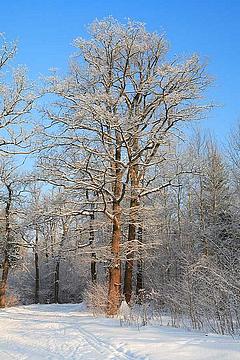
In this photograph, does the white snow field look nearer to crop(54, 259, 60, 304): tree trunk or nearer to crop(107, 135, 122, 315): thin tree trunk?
crop(107, 135, 122, 315): thin tree trunk

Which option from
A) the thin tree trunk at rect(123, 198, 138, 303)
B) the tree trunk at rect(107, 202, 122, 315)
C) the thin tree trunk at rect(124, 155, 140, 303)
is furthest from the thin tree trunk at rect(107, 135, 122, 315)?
the thin tree trunk at rect(123, 198, 138, 303)

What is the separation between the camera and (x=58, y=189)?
16.9m

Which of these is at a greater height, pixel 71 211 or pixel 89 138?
pixel 89 138

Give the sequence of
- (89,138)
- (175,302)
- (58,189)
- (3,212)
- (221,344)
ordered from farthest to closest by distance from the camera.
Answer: (3,212)
(58,189)
(89,138)
(175,302)
(221,344)

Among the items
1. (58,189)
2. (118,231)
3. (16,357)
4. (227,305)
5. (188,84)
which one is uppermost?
(188,84)

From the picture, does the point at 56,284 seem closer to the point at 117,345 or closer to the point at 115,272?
the point at 115,272

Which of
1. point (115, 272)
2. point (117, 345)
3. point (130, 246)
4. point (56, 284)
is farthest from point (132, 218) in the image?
point (56, 284)

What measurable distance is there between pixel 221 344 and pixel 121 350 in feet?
5.45

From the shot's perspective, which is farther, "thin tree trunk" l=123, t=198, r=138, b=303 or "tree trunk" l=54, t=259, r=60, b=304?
"tree trunk" l=54, t=259, r=60, b=304

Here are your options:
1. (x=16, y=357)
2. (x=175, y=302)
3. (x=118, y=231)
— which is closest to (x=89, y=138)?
(x=118, y=231)

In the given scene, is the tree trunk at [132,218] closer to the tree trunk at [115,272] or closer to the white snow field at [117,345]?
the tree trunk at [115,272]

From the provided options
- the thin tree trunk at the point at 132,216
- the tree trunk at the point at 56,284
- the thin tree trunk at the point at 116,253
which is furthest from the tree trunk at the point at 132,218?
the tree trunk at the point at 56,284

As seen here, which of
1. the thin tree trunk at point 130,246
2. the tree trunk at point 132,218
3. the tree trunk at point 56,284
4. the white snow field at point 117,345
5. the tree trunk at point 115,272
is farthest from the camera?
the tree trunk at point 56,284

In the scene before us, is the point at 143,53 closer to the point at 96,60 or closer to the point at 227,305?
the point at 96,60
